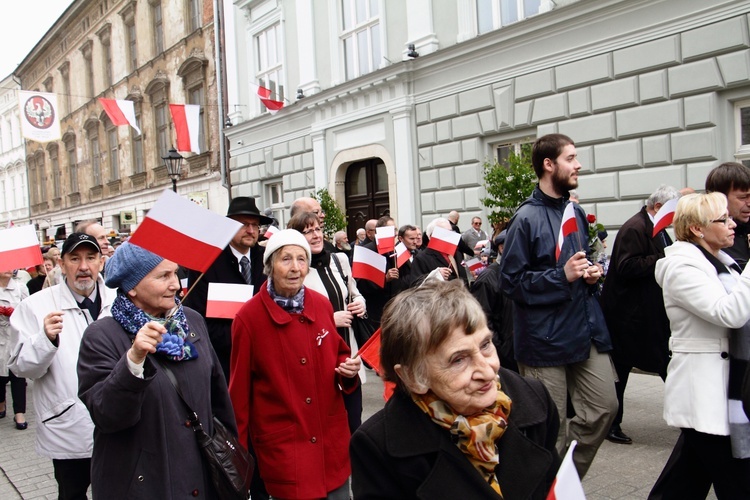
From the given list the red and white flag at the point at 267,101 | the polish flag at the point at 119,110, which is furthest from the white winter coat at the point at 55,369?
the polish flag at the point at 119,110

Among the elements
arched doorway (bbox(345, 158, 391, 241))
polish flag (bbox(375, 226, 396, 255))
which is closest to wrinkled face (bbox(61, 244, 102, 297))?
polish flag (bbox(375, 226, 396, 255))

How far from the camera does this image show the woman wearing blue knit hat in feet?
7.78

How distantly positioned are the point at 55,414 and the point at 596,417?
9.57ft

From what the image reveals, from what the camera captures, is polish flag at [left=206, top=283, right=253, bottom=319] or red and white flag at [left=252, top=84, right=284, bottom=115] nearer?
polish flag at [left=206, top=283, right=253, bottom=319]

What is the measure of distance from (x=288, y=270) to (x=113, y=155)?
31.5m

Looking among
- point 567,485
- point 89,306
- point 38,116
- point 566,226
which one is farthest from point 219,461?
point 38,116

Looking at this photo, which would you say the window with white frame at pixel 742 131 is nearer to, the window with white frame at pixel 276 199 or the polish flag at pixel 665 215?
the polish flag at pixel 665 215

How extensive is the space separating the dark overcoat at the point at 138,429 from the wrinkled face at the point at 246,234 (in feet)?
6.13

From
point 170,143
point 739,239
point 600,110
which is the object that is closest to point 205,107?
point 170,143

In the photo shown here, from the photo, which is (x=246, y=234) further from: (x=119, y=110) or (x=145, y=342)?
(x=119, y=110)

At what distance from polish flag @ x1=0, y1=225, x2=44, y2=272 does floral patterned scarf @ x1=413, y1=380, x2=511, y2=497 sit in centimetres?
378

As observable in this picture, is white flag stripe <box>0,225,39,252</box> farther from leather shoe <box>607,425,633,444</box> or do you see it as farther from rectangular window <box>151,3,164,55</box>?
rectangular window <box>151,3,164,55</box>

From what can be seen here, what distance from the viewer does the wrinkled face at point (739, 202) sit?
4.11 m

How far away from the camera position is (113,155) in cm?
3209
